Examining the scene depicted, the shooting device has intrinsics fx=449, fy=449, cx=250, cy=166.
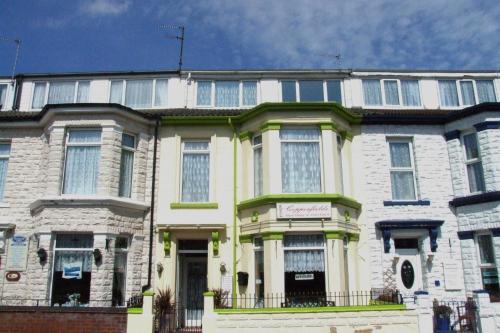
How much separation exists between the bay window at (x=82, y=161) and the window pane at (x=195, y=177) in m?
2.83

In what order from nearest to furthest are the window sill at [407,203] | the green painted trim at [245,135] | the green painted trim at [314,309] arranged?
the green painted trim at [314,309] < the window sill at [407,203] < the green painted trim at [245,135]

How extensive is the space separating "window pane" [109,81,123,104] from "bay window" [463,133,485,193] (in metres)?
12.6

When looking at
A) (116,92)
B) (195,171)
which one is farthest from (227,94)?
(116,92)

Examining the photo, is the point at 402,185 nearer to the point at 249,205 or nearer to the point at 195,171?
the point at 249,205

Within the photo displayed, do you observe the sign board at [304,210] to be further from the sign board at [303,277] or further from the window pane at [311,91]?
the window pane at [311,91]

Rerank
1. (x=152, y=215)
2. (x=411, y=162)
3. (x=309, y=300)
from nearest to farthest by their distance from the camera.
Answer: (x=309, y=300)
(x=152, y=215)
(x=411, y=162)

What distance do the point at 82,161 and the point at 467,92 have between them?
14.6 metres

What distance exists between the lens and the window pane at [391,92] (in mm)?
17344

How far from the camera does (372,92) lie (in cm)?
1748

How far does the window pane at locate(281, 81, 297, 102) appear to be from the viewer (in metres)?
17.2

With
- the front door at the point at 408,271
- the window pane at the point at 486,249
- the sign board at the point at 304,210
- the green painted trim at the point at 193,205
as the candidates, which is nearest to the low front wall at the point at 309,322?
the sign board at the point at 304,210

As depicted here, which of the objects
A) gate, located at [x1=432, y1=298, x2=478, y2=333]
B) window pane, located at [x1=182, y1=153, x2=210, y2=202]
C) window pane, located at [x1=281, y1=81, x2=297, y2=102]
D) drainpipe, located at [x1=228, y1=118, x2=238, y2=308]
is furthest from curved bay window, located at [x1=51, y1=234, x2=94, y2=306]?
gate, located at [x1=432, y1=298, x2=478, y2=333]

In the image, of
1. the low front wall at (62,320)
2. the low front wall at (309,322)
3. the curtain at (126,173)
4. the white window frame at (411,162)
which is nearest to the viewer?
the low front wall at (309,322)

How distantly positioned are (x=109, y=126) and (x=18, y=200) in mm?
3912
